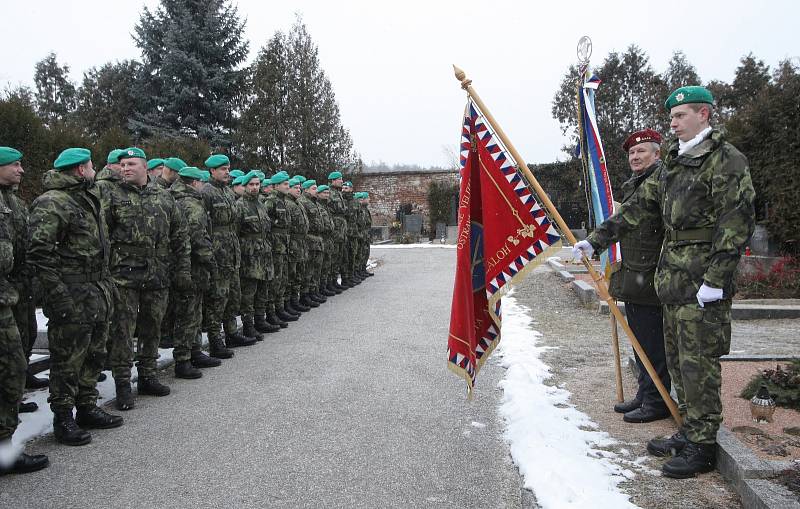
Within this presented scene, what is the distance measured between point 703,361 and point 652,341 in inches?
38.9

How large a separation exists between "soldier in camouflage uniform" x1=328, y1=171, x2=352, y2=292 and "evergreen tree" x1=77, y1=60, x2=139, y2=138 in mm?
18363

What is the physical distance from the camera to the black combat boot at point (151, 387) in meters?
5.20

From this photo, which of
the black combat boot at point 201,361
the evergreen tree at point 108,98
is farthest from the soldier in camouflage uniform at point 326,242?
the evergreen tree at point 108,98

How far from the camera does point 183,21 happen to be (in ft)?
79.6

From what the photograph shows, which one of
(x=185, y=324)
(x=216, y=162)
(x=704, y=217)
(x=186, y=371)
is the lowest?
(x=186, y=371)

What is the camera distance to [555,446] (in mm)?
3777

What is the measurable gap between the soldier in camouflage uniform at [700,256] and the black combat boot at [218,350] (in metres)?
4.65

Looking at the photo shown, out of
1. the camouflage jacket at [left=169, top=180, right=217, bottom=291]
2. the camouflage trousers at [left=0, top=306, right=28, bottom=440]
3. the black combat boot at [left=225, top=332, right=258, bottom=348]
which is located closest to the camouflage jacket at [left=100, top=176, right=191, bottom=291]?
the camouflage jacket at [left=169, top=180, right=217, bottom=291]

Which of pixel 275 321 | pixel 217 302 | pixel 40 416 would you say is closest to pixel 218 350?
pixel 217 302

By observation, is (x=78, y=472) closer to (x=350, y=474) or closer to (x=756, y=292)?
(x=350, y=474)

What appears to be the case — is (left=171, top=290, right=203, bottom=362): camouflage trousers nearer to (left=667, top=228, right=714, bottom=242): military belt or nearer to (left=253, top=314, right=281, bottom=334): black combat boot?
(left=253, top=314, right=281, bottom=334): black combat boot

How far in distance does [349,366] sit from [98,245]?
273 centimetres

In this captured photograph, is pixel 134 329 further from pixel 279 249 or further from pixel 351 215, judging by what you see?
pixel 351 215

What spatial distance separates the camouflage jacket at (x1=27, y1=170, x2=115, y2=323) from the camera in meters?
4.05
